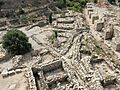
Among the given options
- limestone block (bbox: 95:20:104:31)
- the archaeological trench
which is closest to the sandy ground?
the archaeological trench

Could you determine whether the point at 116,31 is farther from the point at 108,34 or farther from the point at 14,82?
the point at 14,82

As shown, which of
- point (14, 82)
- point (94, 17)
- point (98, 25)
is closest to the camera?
point (14, 82)

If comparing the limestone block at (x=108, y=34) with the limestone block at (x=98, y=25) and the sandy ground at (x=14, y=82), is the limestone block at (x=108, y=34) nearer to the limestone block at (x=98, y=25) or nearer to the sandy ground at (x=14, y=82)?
the limestone block at (x=98, y=25)

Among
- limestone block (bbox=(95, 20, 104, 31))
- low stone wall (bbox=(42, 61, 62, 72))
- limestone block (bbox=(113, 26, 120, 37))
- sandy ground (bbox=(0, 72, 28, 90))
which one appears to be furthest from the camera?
limestone block (bbox=(95, 20, 104, 31))

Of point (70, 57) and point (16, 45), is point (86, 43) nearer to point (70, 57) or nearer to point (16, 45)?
point (70, 57)

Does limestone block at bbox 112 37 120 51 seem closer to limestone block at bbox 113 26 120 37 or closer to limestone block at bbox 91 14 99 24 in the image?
limestone block at bbox 113 26 120 37

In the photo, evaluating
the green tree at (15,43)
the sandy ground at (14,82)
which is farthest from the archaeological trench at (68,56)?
the green tree at (15,43)

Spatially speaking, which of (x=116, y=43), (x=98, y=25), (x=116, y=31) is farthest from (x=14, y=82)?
(x=98, y=25)

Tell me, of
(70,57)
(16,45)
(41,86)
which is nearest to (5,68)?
(16,45)
